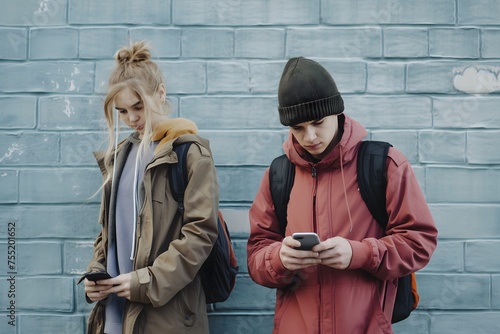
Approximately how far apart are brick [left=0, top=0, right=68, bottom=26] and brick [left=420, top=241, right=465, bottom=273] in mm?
2510

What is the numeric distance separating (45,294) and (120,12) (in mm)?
1678

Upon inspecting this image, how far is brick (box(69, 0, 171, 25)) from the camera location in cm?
350

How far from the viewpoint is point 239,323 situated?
137 inches

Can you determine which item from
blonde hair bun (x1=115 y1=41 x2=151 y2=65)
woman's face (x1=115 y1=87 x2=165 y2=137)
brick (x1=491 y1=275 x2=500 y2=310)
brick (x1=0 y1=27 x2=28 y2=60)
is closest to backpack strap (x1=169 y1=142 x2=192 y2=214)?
woman's face (x1=115 y1=87 x2=165 y2=137)

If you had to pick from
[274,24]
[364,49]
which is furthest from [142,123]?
[364,49]

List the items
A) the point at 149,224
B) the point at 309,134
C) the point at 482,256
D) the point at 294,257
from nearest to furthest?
the point at 294,257
the point at 309,134
the point at 149,224
the point at 482,256

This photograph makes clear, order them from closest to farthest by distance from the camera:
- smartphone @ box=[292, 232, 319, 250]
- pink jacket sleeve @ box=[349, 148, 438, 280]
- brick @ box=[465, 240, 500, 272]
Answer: smartphone @ box=[292, 232, 319, 250], pink jacket sleeve @ box=[349, 148, 438, 280], brick @ box=[465, 240, 500, 272]

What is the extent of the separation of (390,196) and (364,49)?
1299 mm

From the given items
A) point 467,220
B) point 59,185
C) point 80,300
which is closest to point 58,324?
point 80,300

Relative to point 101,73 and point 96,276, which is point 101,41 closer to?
point 101,73

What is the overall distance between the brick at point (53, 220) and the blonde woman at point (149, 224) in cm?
58

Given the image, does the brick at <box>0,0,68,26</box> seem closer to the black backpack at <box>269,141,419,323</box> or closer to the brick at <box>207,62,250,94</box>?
the brick at <box>207,62,250,94</box>

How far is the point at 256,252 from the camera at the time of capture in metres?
2.69

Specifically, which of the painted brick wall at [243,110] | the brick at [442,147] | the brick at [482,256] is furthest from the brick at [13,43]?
the brick at [482,256]
